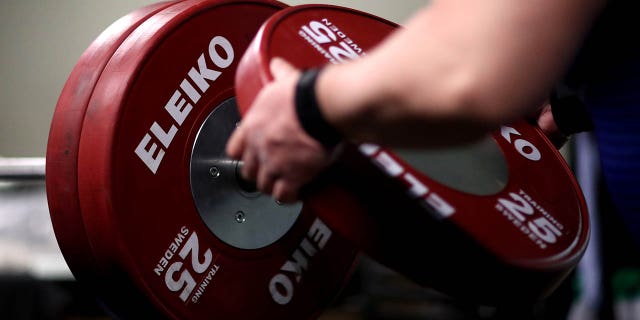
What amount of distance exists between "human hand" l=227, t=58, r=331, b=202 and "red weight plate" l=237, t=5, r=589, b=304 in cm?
4

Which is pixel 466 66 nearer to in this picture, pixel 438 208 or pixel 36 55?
pixel 438 208

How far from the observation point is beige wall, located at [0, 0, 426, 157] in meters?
2.96

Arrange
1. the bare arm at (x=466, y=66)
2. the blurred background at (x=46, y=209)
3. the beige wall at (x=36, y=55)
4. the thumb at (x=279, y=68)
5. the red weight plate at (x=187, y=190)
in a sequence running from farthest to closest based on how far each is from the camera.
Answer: the beige wall at (x=36, y=55)
the blurred background at (x=46, y=209)
the red weight plate at (x=187, y=190)
the thumb at (x=279, y=68)
the bare arm at (x=466, y=66)

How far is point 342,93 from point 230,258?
48 cm

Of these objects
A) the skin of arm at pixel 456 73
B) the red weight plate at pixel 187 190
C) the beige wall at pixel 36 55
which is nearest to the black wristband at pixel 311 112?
the skin of arm at pixel 456 73

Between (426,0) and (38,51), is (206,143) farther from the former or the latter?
(38,51)

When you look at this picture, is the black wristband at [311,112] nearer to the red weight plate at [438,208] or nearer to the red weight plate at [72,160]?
the red weight plate at [438,208]

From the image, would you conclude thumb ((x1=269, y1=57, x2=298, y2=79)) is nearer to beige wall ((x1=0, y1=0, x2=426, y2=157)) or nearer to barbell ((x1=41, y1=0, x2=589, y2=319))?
barbell ((x1=41, y1=0, x2=589, y2=319))

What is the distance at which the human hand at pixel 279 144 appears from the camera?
56 cm

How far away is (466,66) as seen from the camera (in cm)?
47

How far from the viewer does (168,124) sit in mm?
879

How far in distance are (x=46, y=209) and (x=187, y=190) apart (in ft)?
5.50

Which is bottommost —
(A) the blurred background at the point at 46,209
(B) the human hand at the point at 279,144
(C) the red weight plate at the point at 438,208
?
(A) the blurred background at the point at 46,209

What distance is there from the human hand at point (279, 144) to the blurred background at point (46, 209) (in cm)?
134
